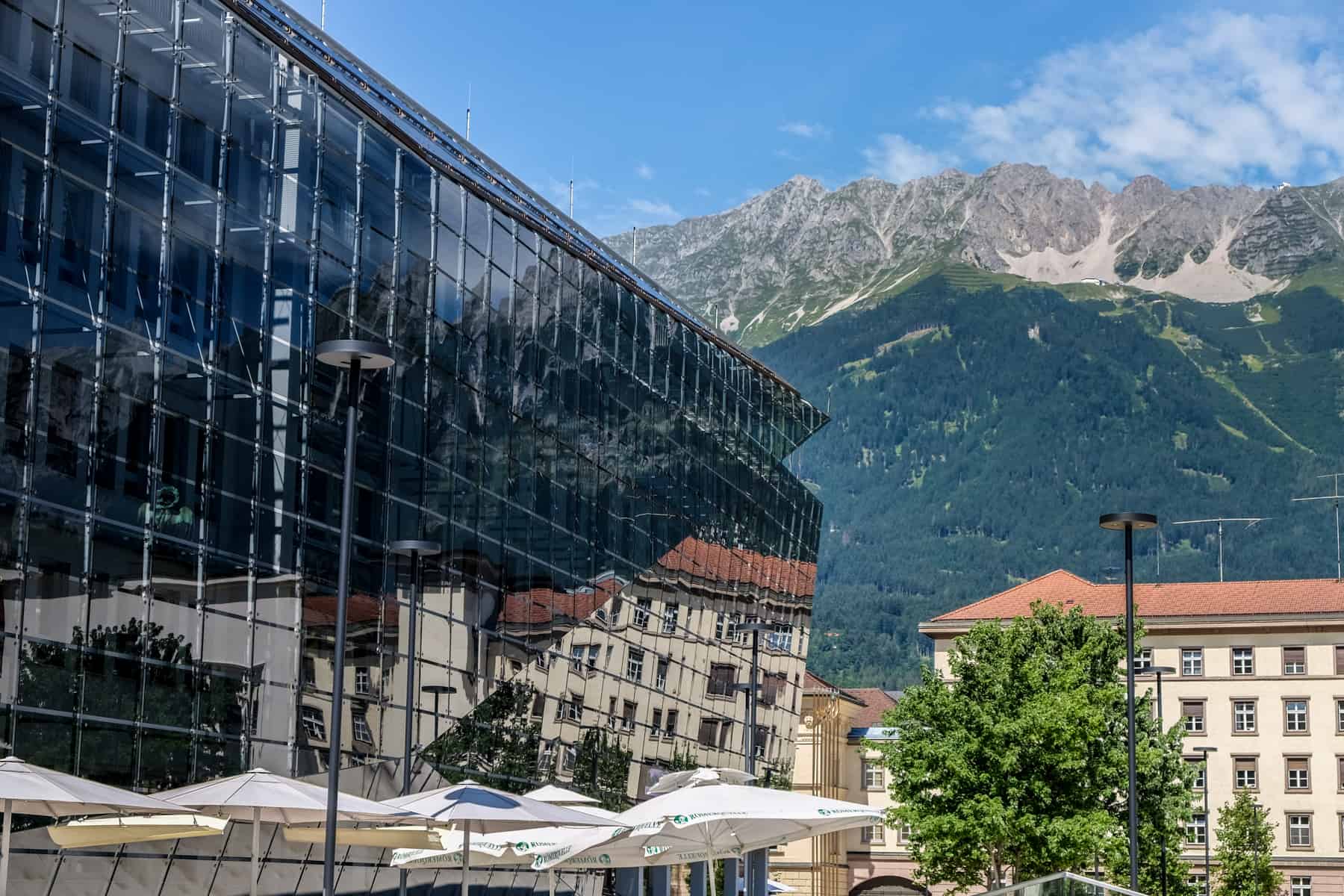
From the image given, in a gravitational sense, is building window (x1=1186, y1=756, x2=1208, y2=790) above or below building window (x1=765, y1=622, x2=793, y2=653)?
below

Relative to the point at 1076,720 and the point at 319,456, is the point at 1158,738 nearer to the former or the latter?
the point at 1076,720

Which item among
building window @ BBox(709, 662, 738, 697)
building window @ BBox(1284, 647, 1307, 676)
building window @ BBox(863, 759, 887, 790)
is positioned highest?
building window @ BBox(1284, 647, 1307, 676)

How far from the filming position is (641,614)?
5084cm

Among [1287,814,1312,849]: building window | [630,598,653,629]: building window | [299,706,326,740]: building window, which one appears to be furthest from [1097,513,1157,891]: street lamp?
[1287,814,1312,849]: building window

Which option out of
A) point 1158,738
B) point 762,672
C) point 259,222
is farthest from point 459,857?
point 1158,738

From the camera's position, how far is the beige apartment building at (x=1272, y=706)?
91.6 metres

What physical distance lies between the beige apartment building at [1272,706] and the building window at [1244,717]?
4cm

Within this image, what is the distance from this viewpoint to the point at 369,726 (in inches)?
1359

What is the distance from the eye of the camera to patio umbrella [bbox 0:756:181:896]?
17828 mm

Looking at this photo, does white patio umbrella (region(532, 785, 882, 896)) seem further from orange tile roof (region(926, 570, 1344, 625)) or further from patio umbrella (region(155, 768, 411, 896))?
orange tile roof (region(926, 570, 1344, 625))

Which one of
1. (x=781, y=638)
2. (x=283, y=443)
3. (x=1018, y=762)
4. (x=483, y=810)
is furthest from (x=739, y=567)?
(x=483, y=810)

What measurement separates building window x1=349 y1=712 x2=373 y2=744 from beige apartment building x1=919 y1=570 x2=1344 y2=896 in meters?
62.5

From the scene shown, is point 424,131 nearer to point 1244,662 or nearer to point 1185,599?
point 1244,662

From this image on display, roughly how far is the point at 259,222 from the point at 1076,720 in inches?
1358
